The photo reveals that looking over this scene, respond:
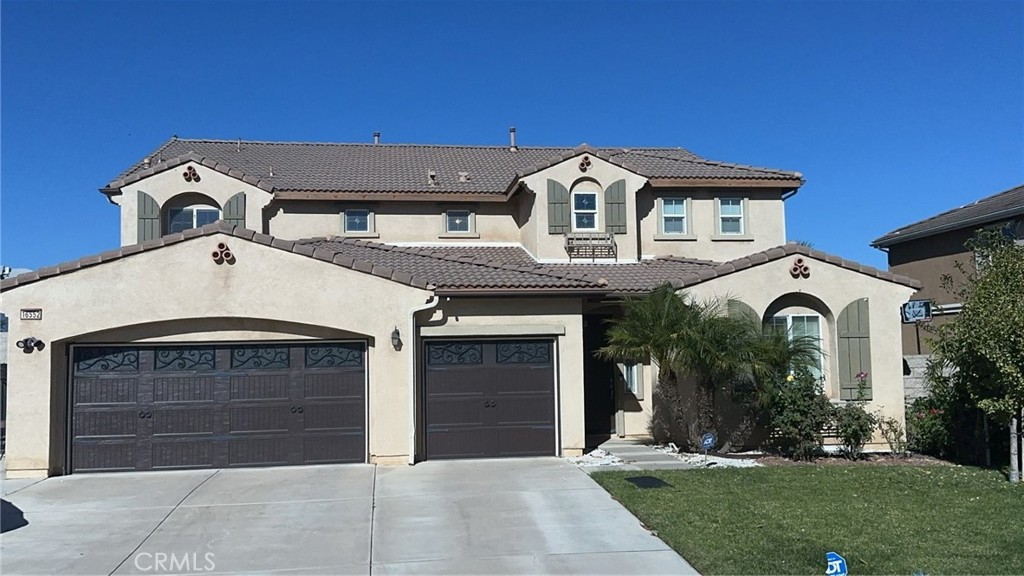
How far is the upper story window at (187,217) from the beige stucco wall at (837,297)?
38.1 ft

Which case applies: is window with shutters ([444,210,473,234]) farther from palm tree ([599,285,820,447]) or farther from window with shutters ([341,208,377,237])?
palm tree ([599,285,820,447])

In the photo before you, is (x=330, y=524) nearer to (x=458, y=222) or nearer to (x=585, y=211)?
(x=585, y=211)

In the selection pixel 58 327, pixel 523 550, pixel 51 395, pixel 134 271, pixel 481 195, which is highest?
pixel 481 195

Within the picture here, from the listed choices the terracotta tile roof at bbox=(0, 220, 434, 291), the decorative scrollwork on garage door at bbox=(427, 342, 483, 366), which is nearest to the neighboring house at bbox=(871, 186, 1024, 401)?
the decorative scrollwork on garage door at bbox=(427, 342, 483, 366)

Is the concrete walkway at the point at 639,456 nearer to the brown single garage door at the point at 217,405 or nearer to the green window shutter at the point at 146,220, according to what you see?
the brown single garage door at the point at 217,405

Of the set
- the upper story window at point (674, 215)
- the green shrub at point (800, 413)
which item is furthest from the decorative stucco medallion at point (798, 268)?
the upper story window at point (674, 215)

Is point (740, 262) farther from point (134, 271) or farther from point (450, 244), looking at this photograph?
point (134, 271)

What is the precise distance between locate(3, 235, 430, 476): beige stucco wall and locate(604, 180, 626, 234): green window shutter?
656 cm

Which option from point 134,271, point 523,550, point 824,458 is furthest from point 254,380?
point 824,458

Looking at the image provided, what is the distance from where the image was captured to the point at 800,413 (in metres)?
14.5

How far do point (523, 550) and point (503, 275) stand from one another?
7.34m

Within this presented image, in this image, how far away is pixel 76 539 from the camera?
9.48 meters

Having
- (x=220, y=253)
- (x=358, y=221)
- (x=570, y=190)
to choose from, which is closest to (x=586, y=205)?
(x=570, y=190)

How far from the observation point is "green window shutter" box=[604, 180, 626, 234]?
63.9 ft
